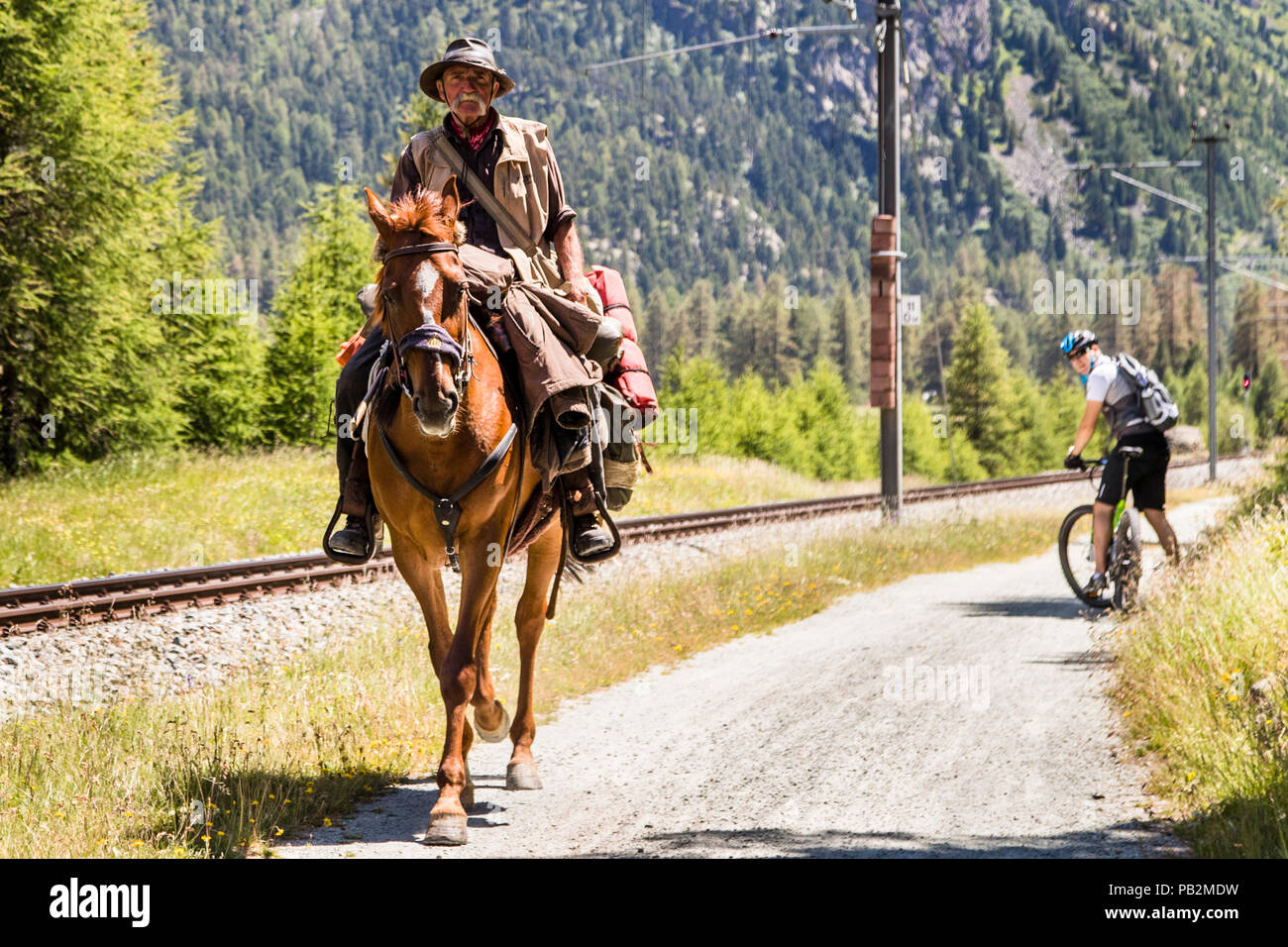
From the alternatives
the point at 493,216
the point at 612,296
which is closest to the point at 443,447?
the point at 493,216

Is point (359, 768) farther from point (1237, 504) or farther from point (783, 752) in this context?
point (1237, 504)

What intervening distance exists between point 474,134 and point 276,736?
3.50 meters

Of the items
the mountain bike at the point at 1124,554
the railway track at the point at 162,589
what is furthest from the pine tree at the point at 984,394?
the railway track at the point at 162,589

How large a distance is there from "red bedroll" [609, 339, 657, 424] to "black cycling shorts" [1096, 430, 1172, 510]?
6.20 m

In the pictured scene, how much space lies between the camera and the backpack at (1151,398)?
12.6 metres

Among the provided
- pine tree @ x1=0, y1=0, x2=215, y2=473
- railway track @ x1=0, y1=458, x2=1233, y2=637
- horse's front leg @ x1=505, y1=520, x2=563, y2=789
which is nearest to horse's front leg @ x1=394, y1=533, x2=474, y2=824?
horse's front leg @ x1=505, y1=520, x2=563, y2=789

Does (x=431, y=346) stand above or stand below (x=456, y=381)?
above

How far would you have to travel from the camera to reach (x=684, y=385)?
75625mm

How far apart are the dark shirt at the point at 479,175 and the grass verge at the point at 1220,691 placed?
4.30m

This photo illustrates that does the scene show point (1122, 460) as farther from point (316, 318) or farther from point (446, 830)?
point (316, 318)

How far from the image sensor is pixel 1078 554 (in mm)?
14969

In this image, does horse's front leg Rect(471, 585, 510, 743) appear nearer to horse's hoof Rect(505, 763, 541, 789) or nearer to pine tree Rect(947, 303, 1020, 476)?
horse's hoof Rect(505, 763, 541, 789)

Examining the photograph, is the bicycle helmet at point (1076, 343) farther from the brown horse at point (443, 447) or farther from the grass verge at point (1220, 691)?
the brown horse at point (443, 447)
